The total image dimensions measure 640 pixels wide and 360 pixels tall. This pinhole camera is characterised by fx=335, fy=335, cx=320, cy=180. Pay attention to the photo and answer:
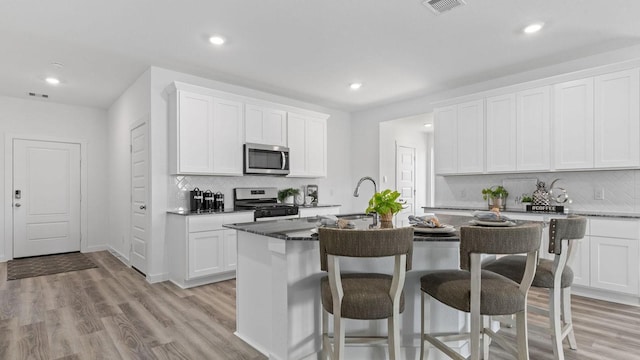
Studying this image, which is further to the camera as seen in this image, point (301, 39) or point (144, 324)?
point (301, 39)

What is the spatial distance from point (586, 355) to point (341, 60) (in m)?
3.52

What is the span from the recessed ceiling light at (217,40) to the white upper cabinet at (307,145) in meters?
1.98

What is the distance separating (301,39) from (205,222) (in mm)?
2352

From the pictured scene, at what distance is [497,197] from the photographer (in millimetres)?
4543

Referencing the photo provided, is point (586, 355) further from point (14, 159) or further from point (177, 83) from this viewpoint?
point (14, 159)

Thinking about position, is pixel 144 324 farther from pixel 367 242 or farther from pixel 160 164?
pixel 367 242

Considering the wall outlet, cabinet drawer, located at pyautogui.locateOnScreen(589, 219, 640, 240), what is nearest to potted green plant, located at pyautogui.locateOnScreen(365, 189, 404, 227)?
cabinet drawer, located at pyautogui.locateOnScreen(589, 219, 640, 240)

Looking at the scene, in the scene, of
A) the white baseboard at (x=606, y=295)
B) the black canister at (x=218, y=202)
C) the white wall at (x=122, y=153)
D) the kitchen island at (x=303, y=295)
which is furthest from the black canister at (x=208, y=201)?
the white baseboard at (x=606, y=295)

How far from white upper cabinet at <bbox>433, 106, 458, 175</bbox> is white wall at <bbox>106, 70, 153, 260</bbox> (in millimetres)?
4020

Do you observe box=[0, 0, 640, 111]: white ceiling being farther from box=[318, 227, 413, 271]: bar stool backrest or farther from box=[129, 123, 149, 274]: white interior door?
box=[318, 227, 413, 271]: bar stool backrest

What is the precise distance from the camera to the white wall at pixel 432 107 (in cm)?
382

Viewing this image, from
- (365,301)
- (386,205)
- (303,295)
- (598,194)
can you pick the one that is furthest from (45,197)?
(598,194)

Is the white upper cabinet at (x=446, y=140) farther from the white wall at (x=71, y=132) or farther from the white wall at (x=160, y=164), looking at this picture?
the white wall at (x=71, y=132)

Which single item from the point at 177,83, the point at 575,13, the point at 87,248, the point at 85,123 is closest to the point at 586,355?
the point at 575,13
